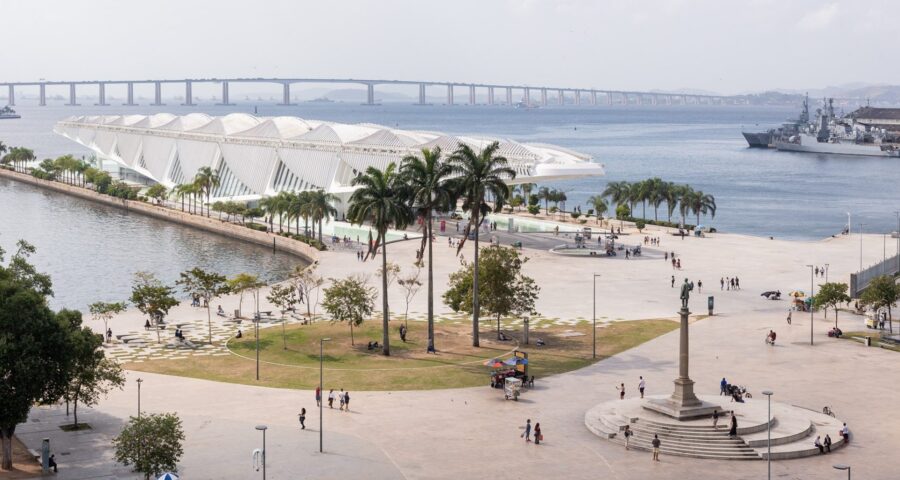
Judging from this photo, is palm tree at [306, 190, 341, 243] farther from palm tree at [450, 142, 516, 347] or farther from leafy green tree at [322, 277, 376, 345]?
palm tree at [450, 142, 516, 347]

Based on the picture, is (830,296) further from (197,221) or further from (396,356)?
(197,221)

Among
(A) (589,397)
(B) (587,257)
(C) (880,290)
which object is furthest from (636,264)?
(A) (589,397)

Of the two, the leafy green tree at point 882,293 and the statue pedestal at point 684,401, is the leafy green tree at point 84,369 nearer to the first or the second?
the statue pedestal at point 684,401

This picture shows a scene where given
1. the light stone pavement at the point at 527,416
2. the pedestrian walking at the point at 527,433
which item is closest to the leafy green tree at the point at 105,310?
the light stone pavement at the point at 527,416

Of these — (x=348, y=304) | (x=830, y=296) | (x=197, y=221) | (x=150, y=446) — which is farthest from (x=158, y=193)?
(x=150, y=446)

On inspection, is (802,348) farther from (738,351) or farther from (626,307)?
(626,307)
